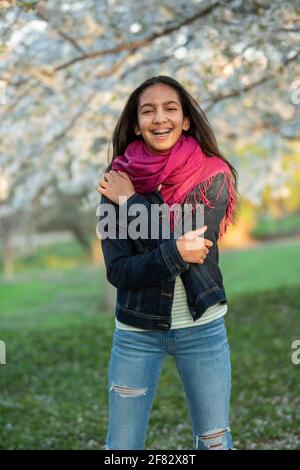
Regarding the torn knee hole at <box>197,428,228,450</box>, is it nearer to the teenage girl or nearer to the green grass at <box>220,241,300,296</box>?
the teenage girl

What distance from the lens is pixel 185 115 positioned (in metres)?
2.77

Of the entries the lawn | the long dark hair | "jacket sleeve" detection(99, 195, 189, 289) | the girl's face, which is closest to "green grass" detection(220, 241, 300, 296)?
the lawn

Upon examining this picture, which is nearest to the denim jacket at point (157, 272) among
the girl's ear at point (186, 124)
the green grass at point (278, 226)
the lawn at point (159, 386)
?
the girl's ear at point (186, 124)

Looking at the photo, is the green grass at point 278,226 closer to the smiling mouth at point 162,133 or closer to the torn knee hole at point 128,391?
the smiling mouth at point 162,133

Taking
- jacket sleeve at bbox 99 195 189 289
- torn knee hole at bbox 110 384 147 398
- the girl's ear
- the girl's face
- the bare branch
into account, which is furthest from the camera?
the bare branch

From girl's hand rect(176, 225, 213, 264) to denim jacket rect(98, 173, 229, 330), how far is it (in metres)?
0.02

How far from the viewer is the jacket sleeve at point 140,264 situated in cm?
243

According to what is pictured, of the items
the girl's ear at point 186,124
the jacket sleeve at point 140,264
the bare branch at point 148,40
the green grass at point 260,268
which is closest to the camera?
the jacket sleeve at point 140,264

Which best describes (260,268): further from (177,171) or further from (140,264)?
(140,264)

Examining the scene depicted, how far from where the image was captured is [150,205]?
2564 millimetres

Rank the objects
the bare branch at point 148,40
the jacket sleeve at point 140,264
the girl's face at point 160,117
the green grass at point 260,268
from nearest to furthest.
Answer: the jacket sleeve at point 140,264 → the girl's face at point 160,117 → the bare branch at point 148,40 → the green grass at point 260,268

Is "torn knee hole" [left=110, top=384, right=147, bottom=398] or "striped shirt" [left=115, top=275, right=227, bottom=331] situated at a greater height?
"striped shirt" [left=115, top=275, right=227, bottom=331]

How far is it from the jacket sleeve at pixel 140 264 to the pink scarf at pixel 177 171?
0.58ft

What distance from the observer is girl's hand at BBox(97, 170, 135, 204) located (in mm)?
2582
